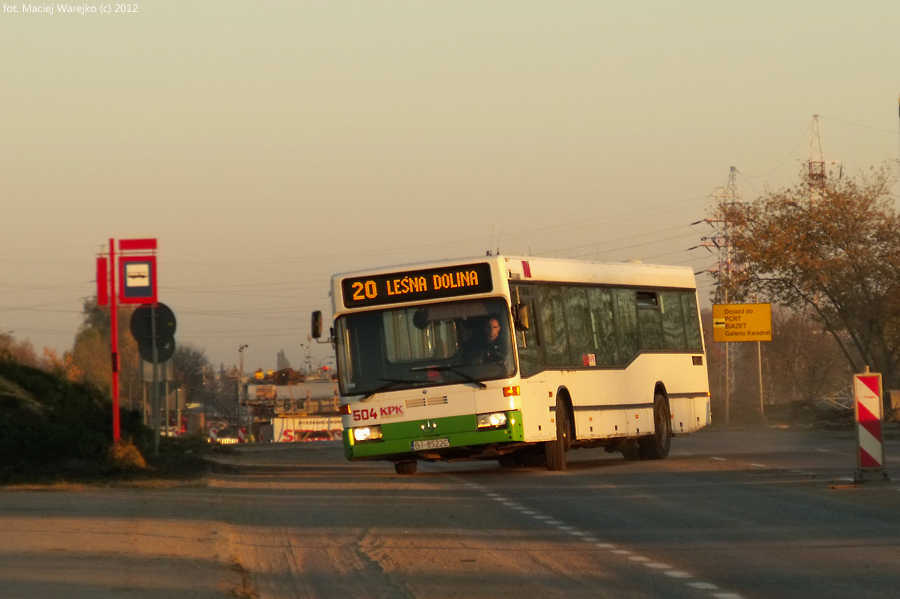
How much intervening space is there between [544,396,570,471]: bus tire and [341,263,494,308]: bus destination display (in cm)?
231

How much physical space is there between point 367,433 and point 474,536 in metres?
7.88

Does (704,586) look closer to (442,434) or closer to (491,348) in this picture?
(442,434)

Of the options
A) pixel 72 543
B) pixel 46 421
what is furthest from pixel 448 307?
pixel 72 543

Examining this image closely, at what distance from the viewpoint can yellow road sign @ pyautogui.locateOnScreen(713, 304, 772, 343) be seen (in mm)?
56406

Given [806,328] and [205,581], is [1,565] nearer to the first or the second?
[205,581]

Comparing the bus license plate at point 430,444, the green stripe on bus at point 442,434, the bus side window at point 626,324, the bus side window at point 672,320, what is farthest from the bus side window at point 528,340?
the bus side window at point 672,320

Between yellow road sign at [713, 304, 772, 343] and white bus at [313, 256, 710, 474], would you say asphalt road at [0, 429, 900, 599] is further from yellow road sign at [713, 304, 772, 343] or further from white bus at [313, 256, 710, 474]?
yellow road sign at [713, 304, 772, 343]

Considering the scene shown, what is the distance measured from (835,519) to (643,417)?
415 inches

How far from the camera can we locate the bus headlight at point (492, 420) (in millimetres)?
19469

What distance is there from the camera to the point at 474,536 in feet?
39.9

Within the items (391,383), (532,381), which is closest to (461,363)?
(391,383)

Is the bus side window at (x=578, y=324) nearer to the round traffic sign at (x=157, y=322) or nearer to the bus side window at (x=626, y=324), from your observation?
the bus side window at (x=626, y=324)

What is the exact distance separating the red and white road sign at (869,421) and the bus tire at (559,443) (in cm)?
502

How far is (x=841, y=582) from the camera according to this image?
349 inches
